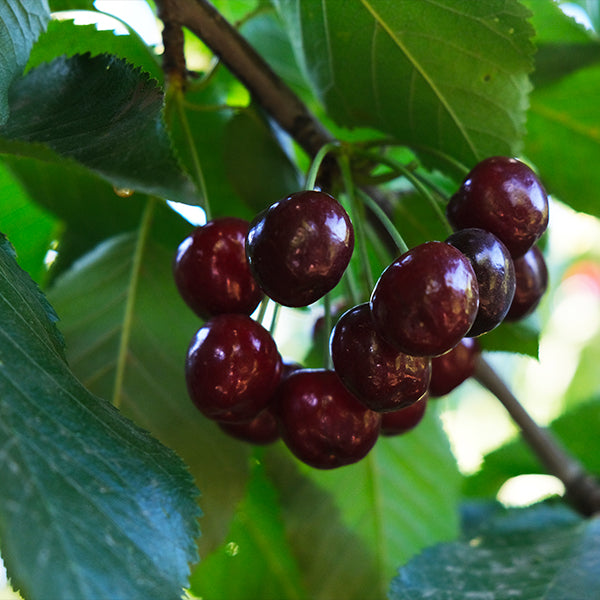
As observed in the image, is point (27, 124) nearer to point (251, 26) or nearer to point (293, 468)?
point (293, 468)

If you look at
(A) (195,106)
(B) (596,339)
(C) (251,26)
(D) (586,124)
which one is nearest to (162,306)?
(A) (195,106)

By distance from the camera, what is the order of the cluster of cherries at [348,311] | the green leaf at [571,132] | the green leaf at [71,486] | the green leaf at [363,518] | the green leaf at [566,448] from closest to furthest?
the green leaf at [71,486]
the cluster of cherries at [348,311]
the green leaf at [363,518]
the green leaf at [571,132]
the green leaf at [566,448]

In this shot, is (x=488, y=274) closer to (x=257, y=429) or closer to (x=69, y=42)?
(x=257, y=429)

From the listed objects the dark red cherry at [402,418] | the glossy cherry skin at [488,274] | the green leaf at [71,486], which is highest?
the glossy cherry skin at [488,274]

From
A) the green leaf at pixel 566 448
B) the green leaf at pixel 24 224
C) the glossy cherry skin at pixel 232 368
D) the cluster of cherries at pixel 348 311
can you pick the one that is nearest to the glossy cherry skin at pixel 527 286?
the cluster of cherries at pixel 348 311

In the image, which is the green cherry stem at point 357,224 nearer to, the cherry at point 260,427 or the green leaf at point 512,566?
the cherry at point 260,427

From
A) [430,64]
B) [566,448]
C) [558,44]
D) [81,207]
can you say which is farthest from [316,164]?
[566,448]

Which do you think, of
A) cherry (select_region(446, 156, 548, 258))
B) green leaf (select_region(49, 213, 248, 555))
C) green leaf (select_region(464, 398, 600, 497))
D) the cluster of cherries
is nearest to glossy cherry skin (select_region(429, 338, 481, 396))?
the cluster of cherries
